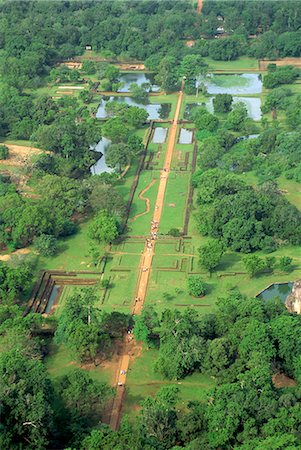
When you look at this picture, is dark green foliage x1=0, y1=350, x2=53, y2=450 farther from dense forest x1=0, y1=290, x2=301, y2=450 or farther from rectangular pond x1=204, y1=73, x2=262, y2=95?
rectangular pond x1=204, y1=73, x2=262, y2=95

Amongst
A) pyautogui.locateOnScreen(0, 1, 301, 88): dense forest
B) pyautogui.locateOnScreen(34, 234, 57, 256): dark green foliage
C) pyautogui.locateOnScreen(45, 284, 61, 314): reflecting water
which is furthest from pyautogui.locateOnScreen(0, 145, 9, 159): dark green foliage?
pyautogui.locateOnScreen(45, 284, 61, 314): reflecting water

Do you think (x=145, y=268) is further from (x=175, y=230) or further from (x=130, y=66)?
(x=130, y=66)

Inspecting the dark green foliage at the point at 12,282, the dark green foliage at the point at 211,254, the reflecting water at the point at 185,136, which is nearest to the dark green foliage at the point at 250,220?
the dark green foliage at the point at 211,254

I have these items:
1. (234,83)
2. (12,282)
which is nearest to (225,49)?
(234,83)

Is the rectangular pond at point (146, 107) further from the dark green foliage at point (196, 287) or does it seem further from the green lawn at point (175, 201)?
the dark green foliage at point (196, 287)

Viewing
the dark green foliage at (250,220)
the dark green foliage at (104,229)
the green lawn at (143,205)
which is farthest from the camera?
the green lawn at (143,205)

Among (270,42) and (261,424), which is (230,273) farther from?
(270,42)
